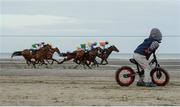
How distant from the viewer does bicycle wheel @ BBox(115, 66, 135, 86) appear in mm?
16516

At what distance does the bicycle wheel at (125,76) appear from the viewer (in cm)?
1652

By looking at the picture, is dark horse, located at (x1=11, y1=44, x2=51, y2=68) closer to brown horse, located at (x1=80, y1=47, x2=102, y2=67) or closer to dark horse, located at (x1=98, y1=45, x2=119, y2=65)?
brown horse, located at (x1=80, y1=47, x2=102, y2=67)

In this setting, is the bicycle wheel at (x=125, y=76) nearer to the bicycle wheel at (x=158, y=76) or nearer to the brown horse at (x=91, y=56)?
the bicycle wheel at (x=158, y=76)

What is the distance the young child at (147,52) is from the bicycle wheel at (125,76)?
0.29 metres

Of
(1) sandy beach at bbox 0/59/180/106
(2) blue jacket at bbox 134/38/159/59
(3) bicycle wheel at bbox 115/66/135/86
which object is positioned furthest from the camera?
(3) bicycle wheel at bbox 115/66/135/86

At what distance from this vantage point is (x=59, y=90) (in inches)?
582

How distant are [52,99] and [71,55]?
22.5 metres

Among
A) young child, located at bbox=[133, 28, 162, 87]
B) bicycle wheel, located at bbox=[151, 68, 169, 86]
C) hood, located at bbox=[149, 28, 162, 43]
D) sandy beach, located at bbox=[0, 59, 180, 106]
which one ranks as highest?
hood, located at bbox=[149, 28, 162, 43]

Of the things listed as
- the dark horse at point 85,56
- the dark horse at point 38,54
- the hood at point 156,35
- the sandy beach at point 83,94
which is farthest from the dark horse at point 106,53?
the hood at point 156,35

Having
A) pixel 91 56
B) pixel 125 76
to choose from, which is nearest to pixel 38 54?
pixel 91 56

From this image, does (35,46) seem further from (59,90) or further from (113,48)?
(59,90)

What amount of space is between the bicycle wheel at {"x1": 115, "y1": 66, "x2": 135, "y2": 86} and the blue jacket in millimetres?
613

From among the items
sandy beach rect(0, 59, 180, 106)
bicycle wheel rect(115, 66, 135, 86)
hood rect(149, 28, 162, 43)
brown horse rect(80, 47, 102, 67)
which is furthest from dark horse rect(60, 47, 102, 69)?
hood rect(149, 28, 162, 43)

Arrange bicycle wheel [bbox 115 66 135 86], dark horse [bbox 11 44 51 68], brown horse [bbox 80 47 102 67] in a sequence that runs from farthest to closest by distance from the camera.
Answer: dark horse [bbox 11 44 51 68] → brown horse [bbox 80 47 102 67] → bicycle wheel [bbox 115 66 135 86]
